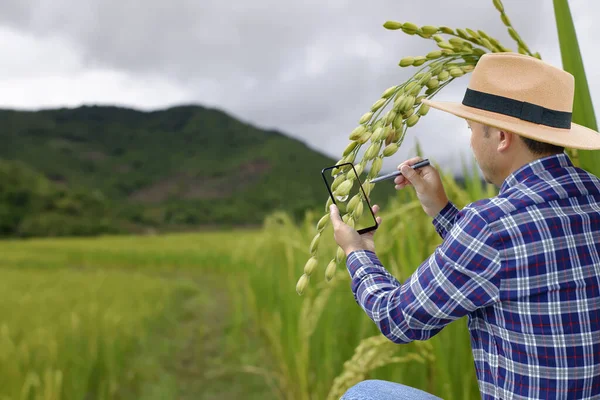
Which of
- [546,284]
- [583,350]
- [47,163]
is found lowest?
[583,350]

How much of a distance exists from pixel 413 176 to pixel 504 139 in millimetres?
220

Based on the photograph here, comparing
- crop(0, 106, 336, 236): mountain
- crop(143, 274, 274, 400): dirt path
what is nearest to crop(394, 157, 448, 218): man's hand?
crop(143, 274, 274, 400): dirt path

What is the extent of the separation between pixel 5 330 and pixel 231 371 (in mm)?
1748

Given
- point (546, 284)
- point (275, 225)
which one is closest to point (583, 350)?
point (546, 284)

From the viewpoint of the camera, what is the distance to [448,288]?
2.63 feet

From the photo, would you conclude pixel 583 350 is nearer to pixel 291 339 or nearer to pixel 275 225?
pixel 291 339

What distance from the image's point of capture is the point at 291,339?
2797 mm

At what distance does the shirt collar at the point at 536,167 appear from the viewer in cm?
87

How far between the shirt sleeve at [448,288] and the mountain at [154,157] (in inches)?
1056

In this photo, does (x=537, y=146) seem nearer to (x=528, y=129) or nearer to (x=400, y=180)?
(x=528, y=129)

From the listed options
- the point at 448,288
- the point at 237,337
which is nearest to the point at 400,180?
the point at 448,288

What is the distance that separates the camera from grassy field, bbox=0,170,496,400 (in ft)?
5.46

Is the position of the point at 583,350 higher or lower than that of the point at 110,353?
higher

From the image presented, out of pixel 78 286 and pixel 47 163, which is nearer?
pixel 78 286
